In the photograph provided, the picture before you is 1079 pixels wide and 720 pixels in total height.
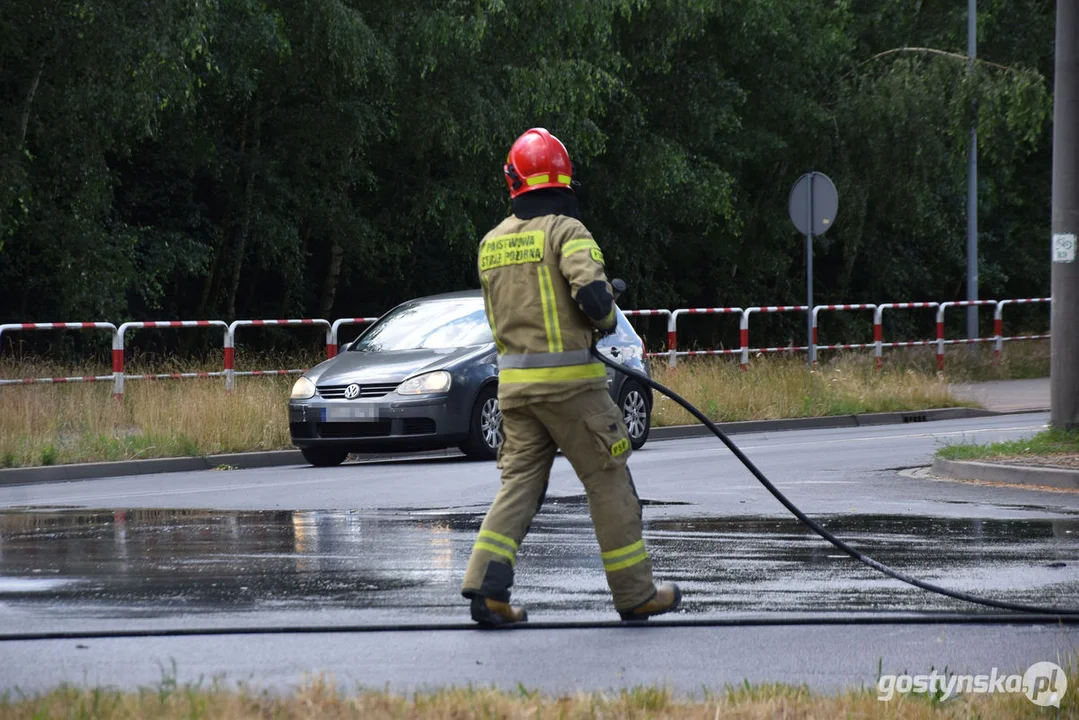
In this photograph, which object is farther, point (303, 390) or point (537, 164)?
point (303, 390)

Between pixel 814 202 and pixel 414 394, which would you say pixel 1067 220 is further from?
pixel 814 202

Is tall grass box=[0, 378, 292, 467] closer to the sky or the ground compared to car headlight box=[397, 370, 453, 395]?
A: closer to the ground

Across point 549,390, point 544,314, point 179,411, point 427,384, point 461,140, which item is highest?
point 461,140

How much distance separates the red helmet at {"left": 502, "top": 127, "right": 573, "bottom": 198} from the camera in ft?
22.5

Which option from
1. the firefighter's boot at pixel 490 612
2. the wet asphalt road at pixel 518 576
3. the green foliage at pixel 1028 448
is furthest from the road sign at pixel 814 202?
the firefighter's boot at pixel 490 612

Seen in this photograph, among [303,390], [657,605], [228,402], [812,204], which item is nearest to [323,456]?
[303,390]

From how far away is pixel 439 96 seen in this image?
27.0 metres

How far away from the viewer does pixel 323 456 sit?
16094mm

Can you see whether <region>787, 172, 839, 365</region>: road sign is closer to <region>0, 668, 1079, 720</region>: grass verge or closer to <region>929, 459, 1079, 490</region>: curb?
<region>929, 459, 1079, 490</region>: curb

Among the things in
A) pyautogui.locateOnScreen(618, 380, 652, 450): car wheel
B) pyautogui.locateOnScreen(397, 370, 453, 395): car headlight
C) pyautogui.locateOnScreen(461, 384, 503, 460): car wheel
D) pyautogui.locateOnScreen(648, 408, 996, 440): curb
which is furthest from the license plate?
pyautogui.locateOnScreen(648, 408, 996, 440): curb

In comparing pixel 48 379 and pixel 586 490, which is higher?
pixel 586 490

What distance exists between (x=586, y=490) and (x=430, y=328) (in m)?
9.71

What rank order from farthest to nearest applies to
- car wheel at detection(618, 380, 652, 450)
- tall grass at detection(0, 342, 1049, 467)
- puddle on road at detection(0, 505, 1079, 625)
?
car wheel at detection(618, 380, 652, 450)
tall grass at detection(0, 342, 1049, 467)
puddle on road at detection(0, 505, 1079, 625)

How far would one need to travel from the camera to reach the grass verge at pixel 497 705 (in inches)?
192
